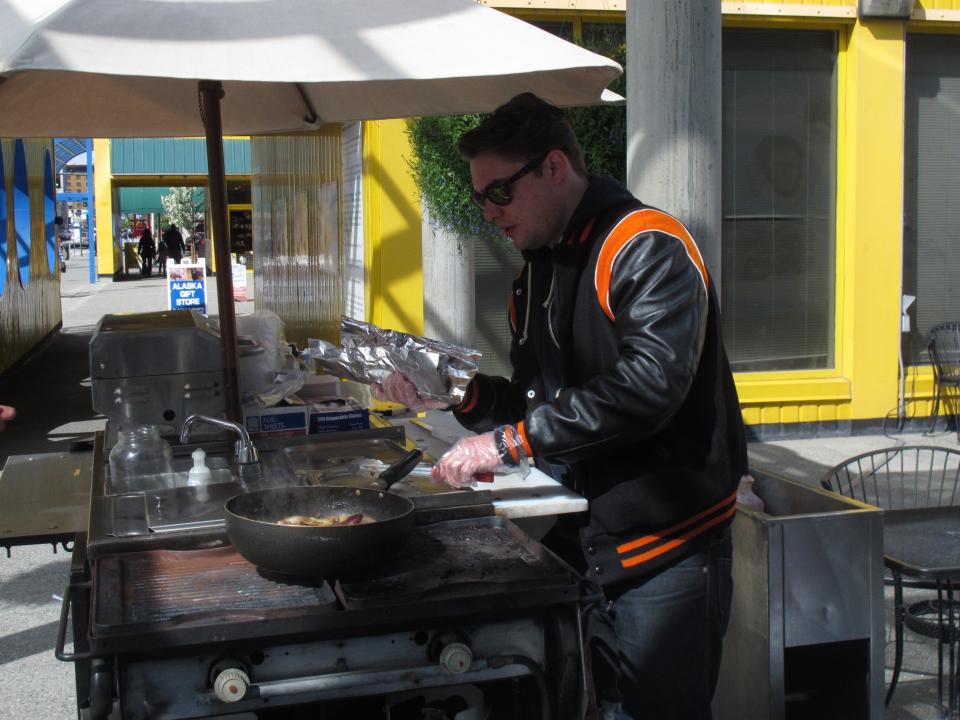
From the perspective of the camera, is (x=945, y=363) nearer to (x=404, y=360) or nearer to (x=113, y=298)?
(x=404, y=360)

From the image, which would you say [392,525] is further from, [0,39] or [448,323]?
[448,323]

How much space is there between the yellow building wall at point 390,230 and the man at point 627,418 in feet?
17.4

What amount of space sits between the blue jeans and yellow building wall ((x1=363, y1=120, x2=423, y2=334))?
559cm

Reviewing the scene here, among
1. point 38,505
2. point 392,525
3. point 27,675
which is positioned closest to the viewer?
point 392,525

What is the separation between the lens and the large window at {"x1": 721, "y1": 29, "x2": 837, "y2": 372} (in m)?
8.52

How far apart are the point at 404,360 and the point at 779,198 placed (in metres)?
6.35

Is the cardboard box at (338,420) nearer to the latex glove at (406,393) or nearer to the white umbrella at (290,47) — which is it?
the white umbrella at (290,47)

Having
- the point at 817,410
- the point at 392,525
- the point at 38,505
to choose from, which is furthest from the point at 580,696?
the point at 817,410

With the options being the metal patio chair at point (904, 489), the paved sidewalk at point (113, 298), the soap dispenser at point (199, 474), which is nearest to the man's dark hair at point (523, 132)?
the soap dispenser at point (199, 474)

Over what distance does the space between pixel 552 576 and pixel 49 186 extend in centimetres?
1863

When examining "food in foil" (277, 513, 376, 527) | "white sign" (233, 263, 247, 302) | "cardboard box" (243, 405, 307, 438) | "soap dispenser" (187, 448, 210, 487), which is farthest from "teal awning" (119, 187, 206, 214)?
"food in foil" (277, 513, 376, 527)

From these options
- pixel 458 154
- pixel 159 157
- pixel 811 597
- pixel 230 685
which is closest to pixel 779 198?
pixel 458 154

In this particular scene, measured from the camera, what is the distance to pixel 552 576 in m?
2.26

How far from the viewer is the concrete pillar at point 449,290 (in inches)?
248
